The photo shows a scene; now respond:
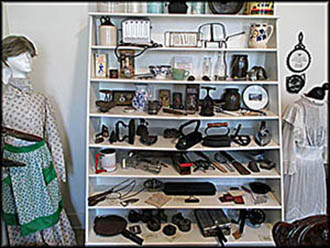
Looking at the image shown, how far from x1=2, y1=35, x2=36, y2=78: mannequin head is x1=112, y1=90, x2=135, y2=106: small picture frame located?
631 millimetres

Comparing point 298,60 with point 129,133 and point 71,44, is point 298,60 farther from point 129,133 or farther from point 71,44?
point 71,44

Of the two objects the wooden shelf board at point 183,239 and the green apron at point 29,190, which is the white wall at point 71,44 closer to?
the green apron at point 29,190

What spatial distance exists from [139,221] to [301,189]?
1.15 meters

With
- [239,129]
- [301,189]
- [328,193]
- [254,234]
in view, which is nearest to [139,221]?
[254,234]

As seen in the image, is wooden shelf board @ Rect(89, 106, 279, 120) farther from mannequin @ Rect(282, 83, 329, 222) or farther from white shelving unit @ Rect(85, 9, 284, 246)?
mannequin @ Rect(282, 83, 329, 222)

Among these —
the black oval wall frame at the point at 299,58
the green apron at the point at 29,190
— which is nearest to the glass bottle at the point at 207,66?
the black oval wall frame at the point at 299,58

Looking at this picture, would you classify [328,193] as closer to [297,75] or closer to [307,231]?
[297,75]

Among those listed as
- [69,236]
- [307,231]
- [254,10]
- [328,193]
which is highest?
[254,10]

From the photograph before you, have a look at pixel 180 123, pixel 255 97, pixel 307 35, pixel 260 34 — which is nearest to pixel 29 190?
pixel 180 123

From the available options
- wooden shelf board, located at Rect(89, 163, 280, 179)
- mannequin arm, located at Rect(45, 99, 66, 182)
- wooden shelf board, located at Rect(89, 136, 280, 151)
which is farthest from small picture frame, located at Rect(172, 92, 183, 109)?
mannequin arm, located at Rect(45, 99, 66, 182)

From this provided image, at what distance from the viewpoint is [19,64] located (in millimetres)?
2178

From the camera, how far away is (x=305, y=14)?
8.52 feet

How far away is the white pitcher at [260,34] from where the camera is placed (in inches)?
94.4

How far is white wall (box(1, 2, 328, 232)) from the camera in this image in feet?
8.50
